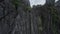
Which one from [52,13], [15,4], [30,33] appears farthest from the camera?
[15,4]

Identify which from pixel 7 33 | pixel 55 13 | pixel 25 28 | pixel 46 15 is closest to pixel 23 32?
pixel 25 28

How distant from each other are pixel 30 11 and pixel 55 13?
2.23 meters

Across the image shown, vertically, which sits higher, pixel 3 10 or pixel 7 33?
pixel 3 10

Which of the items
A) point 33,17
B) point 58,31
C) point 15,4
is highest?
point 15,4

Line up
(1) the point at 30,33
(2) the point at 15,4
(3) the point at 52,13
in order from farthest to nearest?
(2) the point at 15,4, (3) the point at 52,13, (1) the point at 30,33

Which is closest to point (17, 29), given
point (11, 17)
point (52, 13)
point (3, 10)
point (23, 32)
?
point (23, 32)

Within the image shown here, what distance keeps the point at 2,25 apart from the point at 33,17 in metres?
2.52

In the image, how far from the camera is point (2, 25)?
1203 centimetres

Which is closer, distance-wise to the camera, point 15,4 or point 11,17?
point 11,17

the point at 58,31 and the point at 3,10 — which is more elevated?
the point at 3,10

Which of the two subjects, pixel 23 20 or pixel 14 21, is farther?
pixel 14 21

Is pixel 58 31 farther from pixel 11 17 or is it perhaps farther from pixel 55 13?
pixel 11 17

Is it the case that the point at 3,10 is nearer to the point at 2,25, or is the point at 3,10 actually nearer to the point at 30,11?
the point at 2,25

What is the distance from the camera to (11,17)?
1233 cm
